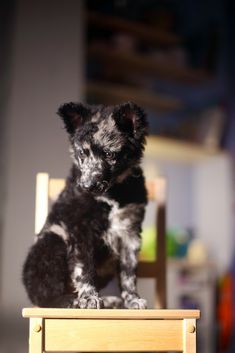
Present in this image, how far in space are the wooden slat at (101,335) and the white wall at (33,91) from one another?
1.11 meters

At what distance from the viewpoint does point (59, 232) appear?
76 centimetres

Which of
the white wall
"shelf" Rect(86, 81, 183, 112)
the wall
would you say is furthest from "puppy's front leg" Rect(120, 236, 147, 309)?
the wall

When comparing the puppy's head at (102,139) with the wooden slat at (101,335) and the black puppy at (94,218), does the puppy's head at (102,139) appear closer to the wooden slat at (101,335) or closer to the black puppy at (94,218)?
the black puppy at (94,218)

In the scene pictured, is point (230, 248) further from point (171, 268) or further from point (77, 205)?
point (77, 205)

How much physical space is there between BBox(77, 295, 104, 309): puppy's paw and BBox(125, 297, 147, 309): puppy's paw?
0.22 ft

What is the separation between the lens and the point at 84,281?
719mm

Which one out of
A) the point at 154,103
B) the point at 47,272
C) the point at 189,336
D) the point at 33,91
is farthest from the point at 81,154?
the point at 154,103

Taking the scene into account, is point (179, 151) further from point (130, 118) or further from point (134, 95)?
point (130, 118)

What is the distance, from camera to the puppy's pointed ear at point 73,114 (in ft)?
2.38

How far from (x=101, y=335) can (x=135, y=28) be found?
6.99 ft

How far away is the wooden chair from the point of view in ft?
2.31

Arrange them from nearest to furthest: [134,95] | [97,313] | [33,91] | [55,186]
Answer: [97,313] → [55,186] → [33,91] → [134,95]

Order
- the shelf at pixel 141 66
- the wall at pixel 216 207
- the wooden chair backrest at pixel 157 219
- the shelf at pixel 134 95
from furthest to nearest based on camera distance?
1. the wall at pixel 216 207
2. the shelf at pixel 141 66
3. the shelf at pixel 134 95
4. the wooden chair backrest at pixel 157 219

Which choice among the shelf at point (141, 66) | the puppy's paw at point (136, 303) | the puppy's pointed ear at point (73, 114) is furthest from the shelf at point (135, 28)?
the puppy's paw at point (136, 303)
